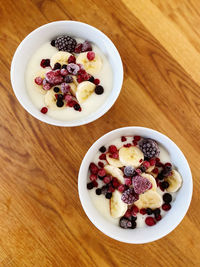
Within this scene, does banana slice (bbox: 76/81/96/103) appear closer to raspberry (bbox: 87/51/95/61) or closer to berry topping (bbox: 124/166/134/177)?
raspberry (bbox: 87/51/95/61)

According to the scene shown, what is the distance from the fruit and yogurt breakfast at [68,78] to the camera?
0.89 m

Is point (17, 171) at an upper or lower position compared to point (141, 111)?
lower

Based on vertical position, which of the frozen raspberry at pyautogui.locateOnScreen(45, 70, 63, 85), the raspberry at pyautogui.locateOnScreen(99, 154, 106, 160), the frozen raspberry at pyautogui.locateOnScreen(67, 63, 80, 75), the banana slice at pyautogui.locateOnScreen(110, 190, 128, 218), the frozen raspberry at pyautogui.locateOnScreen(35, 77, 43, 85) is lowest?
the banana slice at pyautogui.locateOnScreen(110, 190, 128, 218)

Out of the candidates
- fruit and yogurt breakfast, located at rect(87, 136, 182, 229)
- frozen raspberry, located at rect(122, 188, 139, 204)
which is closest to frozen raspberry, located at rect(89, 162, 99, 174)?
fruit and yogurt breakfast, located at rect(87, 136, 182, 229)

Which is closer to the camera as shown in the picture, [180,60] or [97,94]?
[97,94]

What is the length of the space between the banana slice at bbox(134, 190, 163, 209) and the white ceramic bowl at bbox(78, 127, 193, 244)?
0.05 metres

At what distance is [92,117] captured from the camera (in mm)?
895

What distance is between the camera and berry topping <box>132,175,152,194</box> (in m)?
0.82

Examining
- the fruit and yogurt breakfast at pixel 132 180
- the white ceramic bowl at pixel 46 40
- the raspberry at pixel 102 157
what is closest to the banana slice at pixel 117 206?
the fruit and yogurt breakfast at pixel 132 180

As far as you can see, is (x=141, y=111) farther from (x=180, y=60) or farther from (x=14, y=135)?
(x=14, y=135)

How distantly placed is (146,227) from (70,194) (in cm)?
27

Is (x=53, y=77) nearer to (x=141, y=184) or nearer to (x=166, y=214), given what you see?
(x=141, y=184)

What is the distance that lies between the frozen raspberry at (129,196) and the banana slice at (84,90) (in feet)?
1.00

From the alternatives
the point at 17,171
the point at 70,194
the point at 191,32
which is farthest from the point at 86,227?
the point at 191,32
